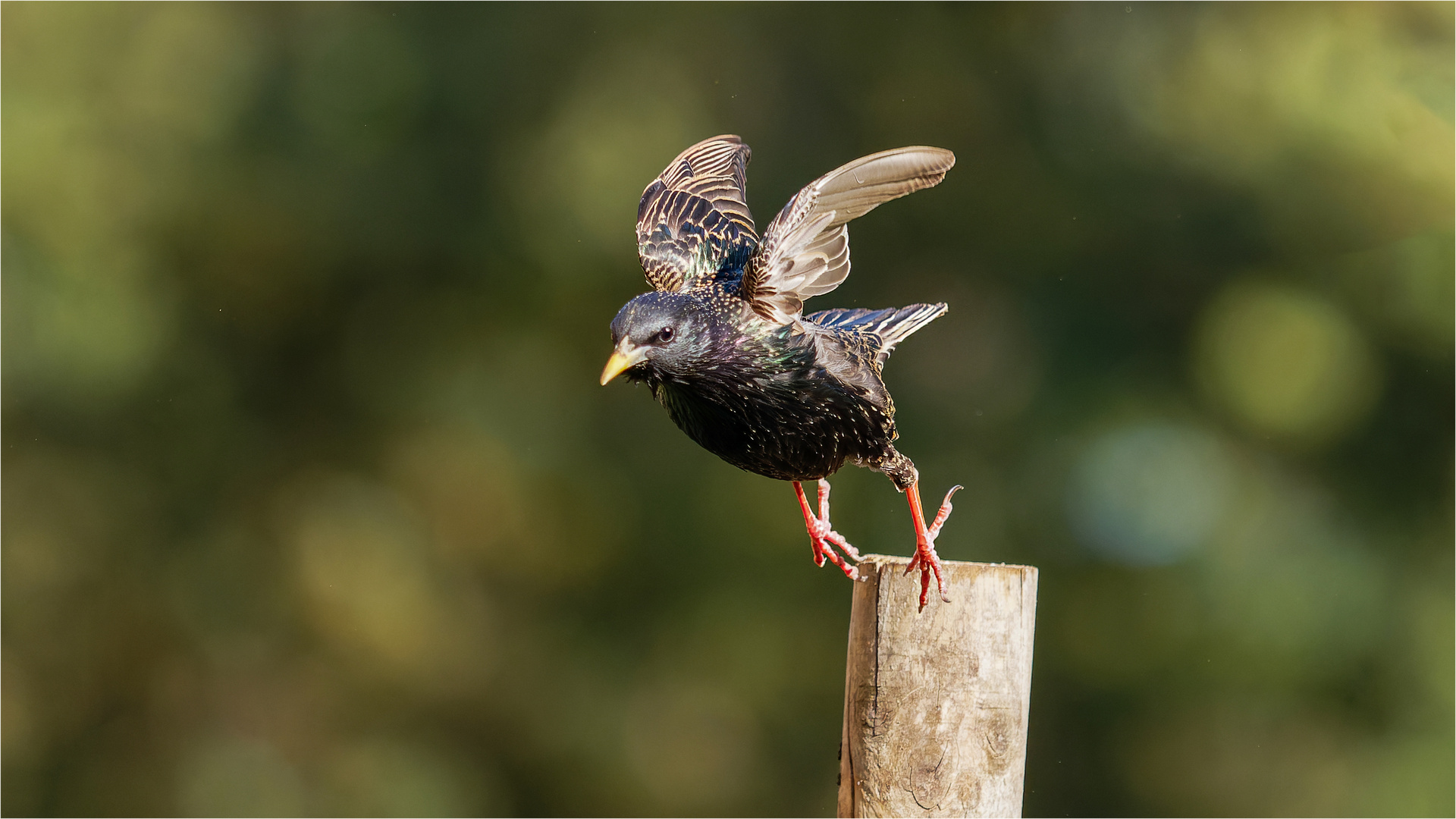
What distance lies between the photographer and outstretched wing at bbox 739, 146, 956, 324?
241 centimetres

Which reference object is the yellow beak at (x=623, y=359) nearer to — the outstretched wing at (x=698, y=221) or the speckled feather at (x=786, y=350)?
the speckled feather at (x=786, y=350)

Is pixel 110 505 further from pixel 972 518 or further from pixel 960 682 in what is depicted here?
pixel 960 682

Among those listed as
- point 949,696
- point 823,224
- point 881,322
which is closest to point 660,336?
point 823,224

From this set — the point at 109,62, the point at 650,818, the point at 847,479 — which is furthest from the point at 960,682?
the point at 109,62

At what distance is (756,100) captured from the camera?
244 inches

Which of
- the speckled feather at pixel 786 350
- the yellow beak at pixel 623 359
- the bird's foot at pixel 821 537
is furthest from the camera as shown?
the bird's foot at pixel 821 537

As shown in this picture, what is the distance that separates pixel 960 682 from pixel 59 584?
6.29 metres

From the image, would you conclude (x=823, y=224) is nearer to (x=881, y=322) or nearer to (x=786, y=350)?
(x=786, y=350)

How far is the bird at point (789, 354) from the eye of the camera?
7.97ft

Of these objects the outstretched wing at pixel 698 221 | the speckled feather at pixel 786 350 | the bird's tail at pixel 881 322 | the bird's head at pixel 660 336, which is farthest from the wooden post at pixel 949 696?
the outstretched wing at pixel 698 221

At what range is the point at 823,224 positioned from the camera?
256 cm

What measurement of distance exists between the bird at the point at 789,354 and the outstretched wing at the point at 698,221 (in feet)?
0.17

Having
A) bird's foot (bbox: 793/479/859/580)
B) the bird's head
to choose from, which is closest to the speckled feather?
the bird's head

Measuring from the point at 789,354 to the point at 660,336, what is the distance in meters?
0.32
